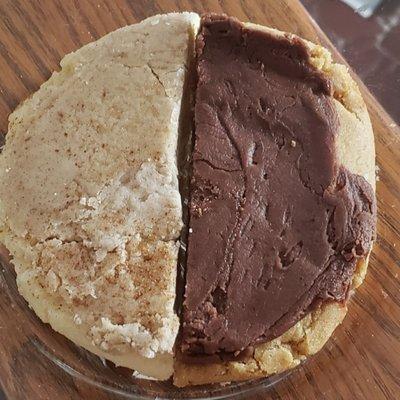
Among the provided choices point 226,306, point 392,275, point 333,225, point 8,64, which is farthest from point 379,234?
point 8,64

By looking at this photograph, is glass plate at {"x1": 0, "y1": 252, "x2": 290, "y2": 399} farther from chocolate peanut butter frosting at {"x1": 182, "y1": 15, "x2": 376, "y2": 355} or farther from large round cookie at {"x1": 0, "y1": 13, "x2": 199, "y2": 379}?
chocolate peanut butter frosting at {"x1": 182, "y1": 15, "x2": 376, "y2": 355}

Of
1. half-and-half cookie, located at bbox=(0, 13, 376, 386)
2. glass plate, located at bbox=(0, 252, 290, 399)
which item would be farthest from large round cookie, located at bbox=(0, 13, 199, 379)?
glass plate, located at bbox=(0, 252, 290, 399)

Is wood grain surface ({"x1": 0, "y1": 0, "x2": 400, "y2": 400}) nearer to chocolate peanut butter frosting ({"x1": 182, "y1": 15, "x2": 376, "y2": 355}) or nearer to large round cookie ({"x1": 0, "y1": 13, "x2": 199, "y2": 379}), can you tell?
large round cookie ({"x1": 0, "y1": 13, "x2": 199, "y2": 379})

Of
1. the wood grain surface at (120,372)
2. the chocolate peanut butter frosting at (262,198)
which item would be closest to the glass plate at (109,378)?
the wood grain surface at (120,372)

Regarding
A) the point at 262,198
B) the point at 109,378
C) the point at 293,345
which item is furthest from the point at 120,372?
the point at 262,198

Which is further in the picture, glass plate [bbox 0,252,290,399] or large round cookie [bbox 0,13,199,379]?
glass plate [bbox 0,252,290,399]

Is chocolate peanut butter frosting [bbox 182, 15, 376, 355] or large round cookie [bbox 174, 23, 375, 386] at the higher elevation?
chocolate peanut butter frosting [bbox 182, 15, 376, 355]

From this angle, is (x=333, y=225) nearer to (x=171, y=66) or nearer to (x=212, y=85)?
(x=212, y=85)
